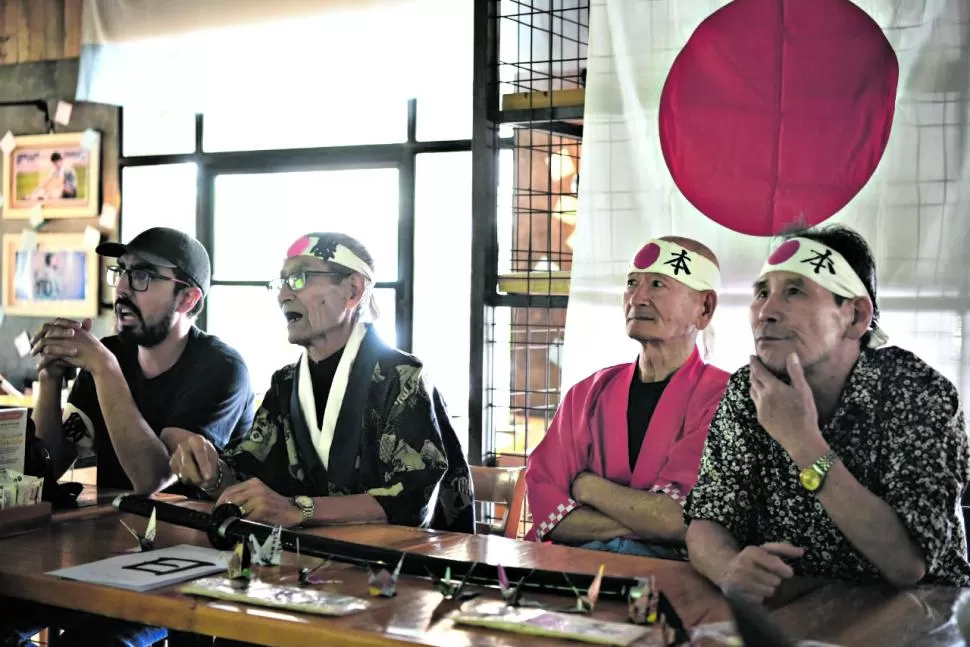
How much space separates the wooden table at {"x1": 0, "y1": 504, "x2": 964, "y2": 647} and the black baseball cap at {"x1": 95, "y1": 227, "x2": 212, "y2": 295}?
43.2 inches

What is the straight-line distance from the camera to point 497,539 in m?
2.19

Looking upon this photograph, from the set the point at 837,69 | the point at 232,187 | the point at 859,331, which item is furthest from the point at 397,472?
the point at 232,187

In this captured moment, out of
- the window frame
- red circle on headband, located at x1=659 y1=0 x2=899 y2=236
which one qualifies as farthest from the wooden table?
the window frame

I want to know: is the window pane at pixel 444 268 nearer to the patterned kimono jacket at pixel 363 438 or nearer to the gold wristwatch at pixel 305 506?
the patterned kimono jacket at pixel 363 438

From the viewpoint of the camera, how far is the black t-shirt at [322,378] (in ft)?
8.79

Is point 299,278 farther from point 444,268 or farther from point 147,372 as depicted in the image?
point 444,268

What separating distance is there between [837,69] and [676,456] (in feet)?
4.18

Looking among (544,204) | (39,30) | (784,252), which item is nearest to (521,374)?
(544,204)

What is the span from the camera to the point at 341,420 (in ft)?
8.62

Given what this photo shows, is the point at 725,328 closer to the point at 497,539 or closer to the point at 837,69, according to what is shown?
the point at 837,69

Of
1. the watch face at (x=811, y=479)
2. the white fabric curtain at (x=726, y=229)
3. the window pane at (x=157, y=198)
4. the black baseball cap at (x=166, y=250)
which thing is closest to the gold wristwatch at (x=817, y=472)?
the watch face at (x=811, y=479)

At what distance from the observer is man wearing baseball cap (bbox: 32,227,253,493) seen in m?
2.89

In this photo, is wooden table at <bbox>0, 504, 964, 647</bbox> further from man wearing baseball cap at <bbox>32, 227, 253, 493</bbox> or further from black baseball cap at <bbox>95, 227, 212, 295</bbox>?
black baseball cap at <bbox>95, 227, 212, 295</bbox>

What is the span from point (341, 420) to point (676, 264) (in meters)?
0.92
